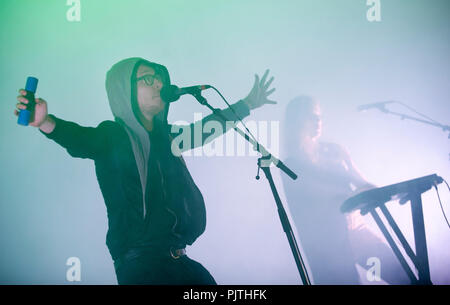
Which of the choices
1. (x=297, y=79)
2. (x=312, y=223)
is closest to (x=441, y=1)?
(x=297, y=79)

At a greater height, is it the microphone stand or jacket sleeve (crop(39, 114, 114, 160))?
jacket sleeve (crop(39, 114, 114, 160))

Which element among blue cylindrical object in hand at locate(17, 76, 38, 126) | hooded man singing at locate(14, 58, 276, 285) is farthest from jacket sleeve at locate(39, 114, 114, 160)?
blue cylindrical object in hand at locate(17, 76, 38, 126)

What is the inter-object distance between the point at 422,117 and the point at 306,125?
830 millimetres

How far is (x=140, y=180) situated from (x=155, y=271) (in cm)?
43

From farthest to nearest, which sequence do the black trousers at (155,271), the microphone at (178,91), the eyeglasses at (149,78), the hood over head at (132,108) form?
the eyeglasses at (149,78) → the hood over head at (132,108) → the microphone at (178,91) → the black trousers at (155,271)

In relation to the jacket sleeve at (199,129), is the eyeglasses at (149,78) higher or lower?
higher

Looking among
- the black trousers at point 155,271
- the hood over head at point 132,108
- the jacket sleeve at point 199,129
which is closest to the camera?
the black trousers at point 155,271

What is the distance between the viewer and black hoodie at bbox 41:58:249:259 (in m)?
1.43

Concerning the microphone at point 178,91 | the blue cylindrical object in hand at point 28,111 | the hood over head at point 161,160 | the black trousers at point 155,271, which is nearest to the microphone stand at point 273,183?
the microphone at point 178,91

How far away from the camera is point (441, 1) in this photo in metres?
2.42

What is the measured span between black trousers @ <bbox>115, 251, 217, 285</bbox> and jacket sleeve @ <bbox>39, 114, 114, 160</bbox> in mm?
525

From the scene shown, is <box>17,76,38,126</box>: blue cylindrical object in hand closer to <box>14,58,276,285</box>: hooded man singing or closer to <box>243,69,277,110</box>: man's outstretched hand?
<box>14,58,276,285</box>: hooded man singing

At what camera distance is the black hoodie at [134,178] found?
143cm

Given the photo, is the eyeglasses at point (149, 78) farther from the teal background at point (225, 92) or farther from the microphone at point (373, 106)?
the microphone at point (373, 106)
